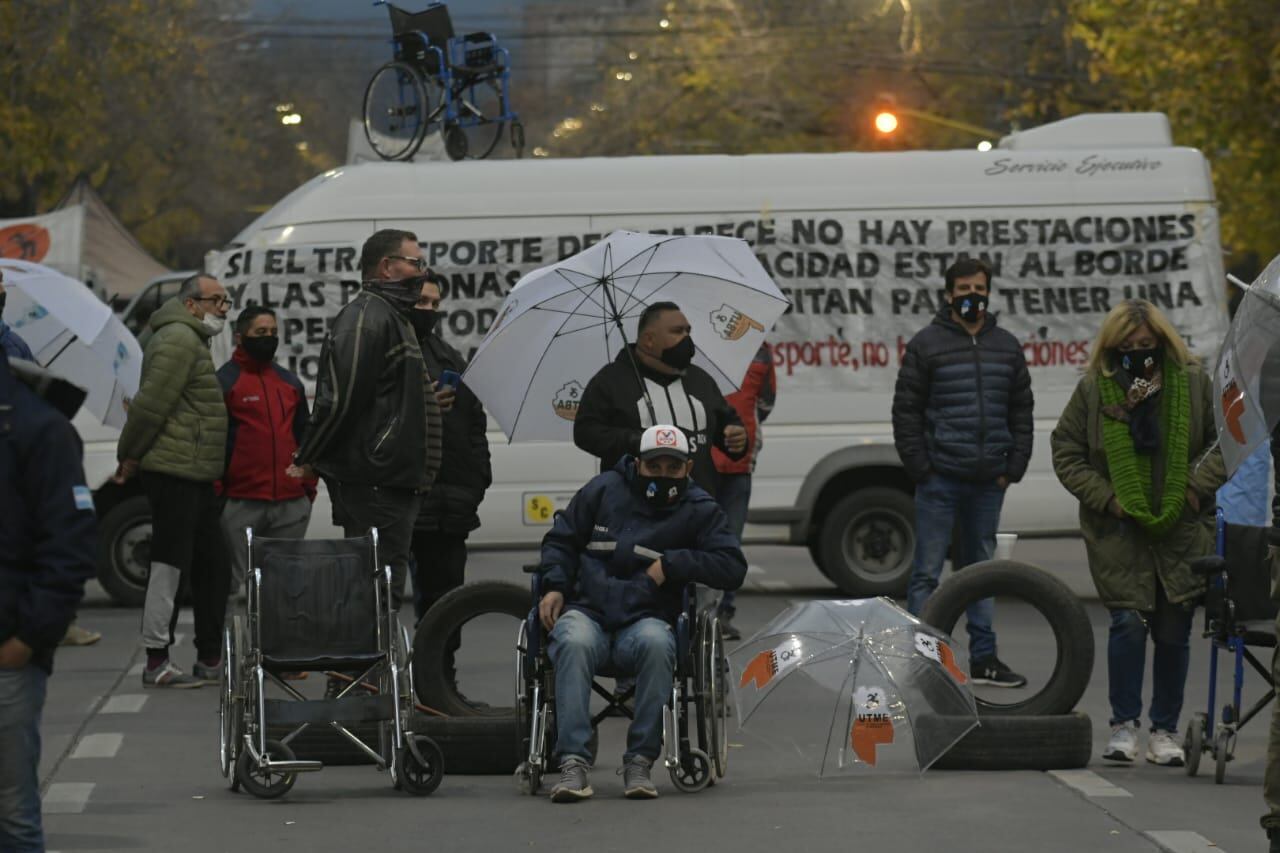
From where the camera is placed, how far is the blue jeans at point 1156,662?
9.09 m

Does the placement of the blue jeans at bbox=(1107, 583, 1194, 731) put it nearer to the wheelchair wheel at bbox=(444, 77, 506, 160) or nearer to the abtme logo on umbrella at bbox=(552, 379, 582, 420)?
→ the abtme logo on umbrella at bbox=(552, 379, 582, 420)

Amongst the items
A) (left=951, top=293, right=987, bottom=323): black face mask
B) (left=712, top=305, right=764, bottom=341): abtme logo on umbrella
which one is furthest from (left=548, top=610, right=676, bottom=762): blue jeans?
(left=951, top=293, right=987, bottom=323): black face mask

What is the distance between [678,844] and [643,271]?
3652 millimetres

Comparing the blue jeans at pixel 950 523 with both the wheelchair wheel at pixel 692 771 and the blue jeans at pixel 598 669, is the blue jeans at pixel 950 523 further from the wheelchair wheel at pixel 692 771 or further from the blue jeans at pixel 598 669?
the blue jeans at pixel 598 669

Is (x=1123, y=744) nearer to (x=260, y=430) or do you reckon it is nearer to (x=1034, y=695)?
(x=1034, y=695)

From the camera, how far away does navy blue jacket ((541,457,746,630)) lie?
8541 mm

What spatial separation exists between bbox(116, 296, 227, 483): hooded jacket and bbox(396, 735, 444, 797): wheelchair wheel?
3.43m

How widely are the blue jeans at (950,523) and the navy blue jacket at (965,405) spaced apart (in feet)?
0.23

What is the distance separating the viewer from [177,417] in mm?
11523

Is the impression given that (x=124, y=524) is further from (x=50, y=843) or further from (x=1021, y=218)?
(x=50, y=843)

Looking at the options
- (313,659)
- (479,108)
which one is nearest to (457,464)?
(313,659)

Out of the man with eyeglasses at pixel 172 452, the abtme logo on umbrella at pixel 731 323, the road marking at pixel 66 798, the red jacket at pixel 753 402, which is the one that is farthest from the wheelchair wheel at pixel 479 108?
the road marking at pixel 66 798

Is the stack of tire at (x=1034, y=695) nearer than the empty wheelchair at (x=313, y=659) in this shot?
No

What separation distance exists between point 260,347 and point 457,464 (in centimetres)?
162
